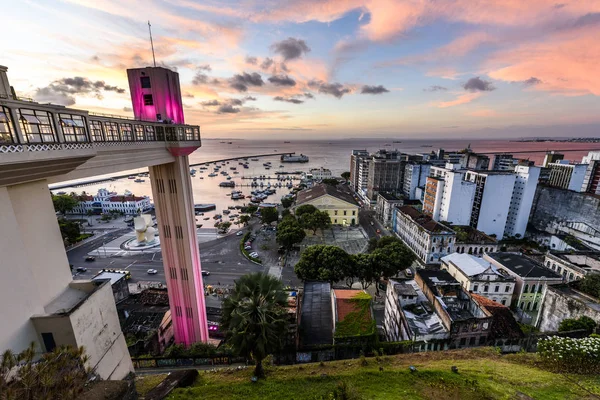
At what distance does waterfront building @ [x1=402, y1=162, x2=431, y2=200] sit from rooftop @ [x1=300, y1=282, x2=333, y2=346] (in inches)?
2285

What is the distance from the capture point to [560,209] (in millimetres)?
57969

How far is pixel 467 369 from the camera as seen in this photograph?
45.5ft

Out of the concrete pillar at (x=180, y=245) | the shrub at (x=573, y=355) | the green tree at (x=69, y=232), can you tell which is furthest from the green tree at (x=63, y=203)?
the shrub at (x=573, y=355)

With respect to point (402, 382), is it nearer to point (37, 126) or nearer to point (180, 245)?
point (180, 245)

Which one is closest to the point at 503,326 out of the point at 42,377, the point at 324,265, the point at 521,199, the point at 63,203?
the point at 324,265

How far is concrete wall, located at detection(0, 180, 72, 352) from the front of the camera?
8.66 meters

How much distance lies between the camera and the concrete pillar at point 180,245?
2016 cm

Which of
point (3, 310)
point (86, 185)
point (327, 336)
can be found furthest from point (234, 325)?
point (86, 185)

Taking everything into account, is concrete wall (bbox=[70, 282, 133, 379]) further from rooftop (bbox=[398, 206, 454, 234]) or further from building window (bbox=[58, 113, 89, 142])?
rooftop (bbox=[398, 206, 454, 234])

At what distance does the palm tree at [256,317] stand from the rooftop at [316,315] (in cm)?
748

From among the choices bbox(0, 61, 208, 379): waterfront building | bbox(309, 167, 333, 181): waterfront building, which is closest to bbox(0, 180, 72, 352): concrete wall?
bbox(0, 61, 208, 379): waterfront building

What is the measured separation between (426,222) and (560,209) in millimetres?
38386

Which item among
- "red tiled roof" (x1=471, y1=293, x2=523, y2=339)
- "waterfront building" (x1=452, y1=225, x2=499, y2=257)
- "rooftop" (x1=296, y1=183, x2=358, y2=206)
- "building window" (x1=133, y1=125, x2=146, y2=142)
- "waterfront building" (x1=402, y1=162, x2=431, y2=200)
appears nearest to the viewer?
"building window" (x1=133, y1=125, x2=146, y2=142)

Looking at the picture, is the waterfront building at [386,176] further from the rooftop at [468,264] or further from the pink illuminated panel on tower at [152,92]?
the pink illuminated panel on tower at [152,92]
